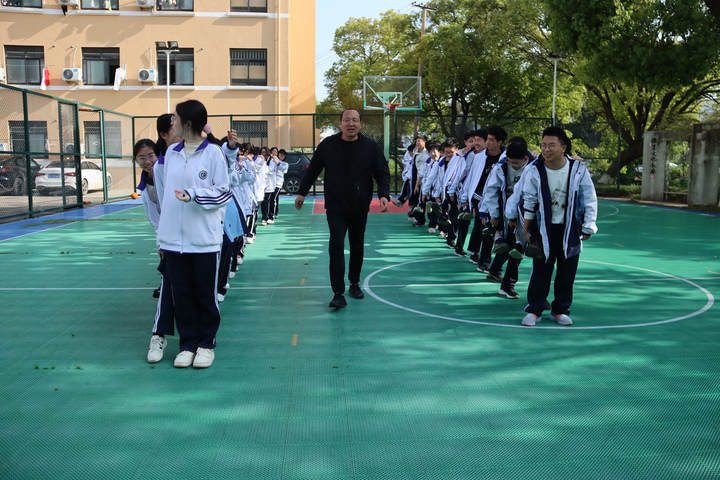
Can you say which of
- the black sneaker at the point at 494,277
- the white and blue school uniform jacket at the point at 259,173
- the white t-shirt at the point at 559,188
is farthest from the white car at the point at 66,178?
the white t-shirt at the point at 559,188

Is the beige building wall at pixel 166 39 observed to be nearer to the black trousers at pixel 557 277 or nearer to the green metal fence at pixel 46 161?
the green metal fence at pixel 46 161

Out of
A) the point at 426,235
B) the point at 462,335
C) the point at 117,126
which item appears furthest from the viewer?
the point at 117,126

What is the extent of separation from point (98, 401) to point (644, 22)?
678 inches

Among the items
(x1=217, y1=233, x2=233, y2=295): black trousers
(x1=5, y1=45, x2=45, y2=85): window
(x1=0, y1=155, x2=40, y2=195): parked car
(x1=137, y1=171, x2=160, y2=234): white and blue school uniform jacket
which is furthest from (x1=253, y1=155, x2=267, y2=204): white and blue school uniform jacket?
(x1=5, y1=45, x2=45, y2=85): window

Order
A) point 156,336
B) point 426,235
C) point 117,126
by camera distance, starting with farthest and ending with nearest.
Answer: point 117,126
point 426,235
point 156,336

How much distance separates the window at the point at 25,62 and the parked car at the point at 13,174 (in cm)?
1702

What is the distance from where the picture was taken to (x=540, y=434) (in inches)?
142

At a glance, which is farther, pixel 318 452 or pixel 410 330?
pixel 410 330

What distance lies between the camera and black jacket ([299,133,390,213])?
6.45 metres

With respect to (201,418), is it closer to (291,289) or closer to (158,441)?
(158,441)

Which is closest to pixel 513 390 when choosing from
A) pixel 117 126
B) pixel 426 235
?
pixel 426 235

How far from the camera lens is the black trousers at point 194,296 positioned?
465cm

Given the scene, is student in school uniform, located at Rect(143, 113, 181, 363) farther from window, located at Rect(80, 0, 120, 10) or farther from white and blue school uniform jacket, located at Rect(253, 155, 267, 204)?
window, located at Rect(80, 0, 120, 10)

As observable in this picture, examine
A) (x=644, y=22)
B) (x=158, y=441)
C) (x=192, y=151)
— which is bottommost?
(x=158, y=441)
